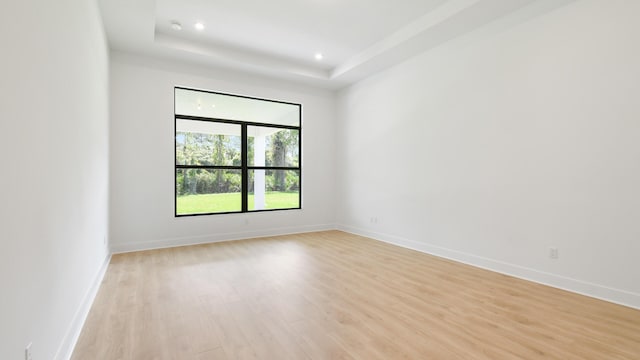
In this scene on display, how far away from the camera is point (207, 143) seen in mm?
5320

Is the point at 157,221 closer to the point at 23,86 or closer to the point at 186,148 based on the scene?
the point at 186,148

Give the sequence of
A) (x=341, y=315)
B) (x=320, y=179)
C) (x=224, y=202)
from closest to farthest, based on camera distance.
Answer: (x=341, y=315) → (x=224, y=202) → (x=320, y=179)

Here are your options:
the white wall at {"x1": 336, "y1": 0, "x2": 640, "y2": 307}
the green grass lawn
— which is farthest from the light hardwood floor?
the green grass lawn

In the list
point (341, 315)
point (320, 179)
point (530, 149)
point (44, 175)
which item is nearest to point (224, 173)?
point (320, 179)

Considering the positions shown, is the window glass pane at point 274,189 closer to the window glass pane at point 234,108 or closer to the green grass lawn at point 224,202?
the green grass lawn at point 224,202

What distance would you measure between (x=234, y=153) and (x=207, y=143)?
0.49m

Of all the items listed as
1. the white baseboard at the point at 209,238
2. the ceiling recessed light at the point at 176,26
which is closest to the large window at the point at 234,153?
the white baseboard at the point at 209,238

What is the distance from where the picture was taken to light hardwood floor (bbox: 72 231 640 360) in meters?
1.99

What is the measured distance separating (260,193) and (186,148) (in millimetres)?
1495

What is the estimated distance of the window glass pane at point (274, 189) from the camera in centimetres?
579

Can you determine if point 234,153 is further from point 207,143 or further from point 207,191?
point 207,191

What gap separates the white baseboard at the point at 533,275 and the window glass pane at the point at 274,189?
2.13 meters

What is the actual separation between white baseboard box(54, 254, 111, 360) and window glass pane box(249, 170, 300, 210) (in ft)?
9.38

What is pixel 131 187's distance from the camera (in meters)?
4.62
